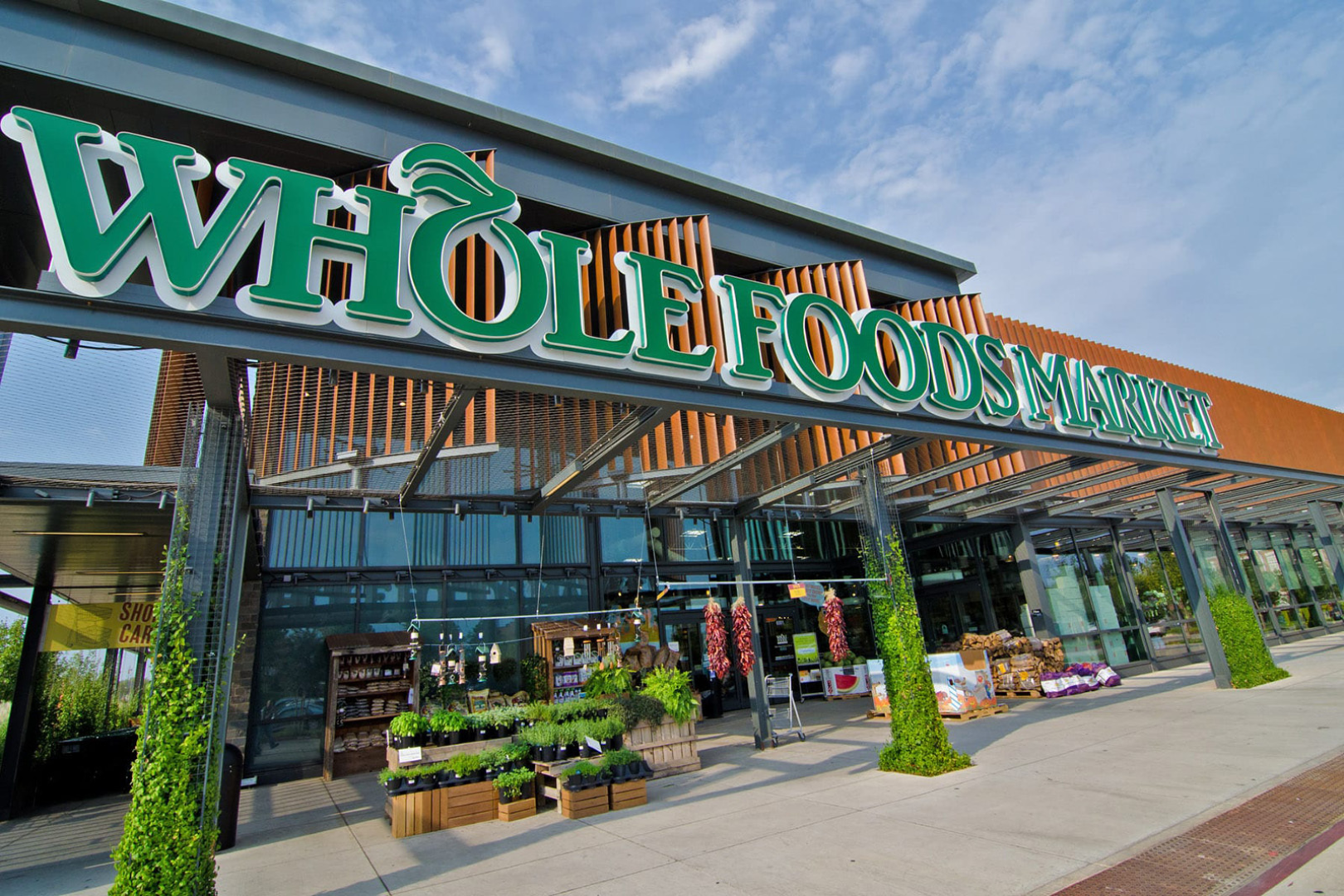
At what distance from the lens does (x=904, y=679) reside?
27.2ft

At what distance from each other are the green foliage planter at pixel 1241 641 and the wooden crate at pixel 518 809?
1326 centimetres

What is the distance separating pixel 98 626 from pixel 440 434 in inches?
417

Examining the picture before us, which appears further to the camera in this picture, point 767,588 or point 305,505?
point 767,588

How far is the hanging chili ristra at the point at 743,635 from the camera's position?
9.88m

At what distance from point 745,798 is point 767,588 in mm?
10298

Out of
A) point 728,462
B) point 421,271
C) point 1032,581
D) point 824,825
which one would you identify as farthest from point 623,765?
point 1032,581

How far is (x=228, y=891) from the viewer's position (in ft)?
18.3

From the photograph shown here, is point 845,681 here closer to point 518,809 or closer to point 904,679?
point 904,679

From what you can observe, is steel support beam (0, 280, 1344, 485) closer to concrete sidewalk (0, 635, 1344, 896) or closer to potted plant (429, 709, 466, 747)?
concrete sidewalk (0, 635, 1344, 896)

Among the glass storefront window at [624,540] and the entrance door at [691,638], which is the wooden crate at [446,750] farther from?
the entrance door at [691,638]

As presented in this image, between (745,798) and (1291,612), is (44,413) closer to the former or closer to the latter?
(745,798)

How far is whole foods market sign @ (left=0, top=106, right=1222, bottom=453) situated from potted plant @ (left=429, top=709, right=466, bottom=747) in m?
5.33

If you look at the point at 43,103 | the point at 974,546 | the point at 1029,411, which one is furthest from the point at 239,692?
the point at 974,546

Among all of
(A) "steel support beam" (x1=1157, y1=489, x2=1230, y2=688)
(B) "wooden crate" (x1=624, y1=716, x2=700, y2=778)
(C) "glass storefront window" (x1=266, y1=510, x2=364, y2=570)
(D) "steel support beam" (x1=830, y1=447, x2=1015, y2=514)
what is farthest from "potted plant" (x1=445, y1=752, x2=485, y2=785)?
(A) "steel support beam" (x1=1157, y1=489, x2=1230, y2=688)
